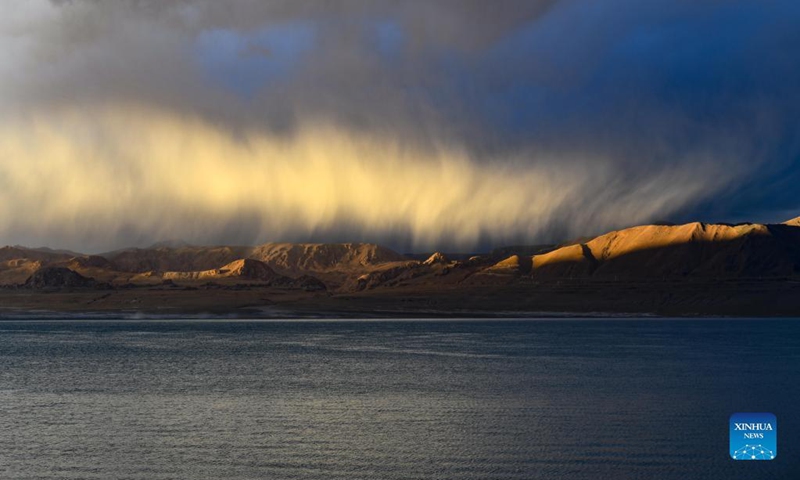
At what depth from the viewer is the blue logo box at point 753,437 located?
40.1 meters

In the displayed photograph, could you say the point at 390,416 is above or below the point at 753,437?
below

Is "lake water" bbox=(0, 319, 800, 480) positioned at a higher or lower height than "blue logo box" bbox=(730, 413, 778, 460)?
lower

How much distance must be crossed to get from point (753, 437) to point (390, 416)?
2137 cm

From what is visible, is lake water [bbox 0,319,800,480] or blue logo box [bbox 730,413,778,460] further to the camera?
blue logo box [bbox 730,413,778,460]

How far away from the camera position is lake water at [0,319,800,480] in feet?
126

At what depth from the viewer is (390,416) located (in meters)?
53.6

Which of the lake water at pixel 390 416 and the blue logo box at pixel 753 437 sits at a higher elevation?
the blue logo box at pixel 753 437

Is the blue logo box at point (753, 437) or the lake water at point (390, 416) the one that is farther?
the blue logo box at point (753, 437)

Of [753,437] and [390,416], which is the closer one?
[753,437]

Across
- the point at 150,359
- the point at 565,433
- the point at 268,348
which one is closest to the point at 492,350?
the point at 268,348

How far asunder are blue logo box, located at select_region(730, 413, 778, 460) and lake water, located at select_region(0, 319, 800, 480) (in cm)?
60

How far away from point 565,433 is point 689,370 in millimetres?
45762

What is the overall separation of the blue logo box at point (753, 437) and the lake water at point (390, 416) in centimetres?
60

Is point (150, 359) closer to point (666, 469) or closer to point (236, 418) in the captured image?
point (236, 418)
